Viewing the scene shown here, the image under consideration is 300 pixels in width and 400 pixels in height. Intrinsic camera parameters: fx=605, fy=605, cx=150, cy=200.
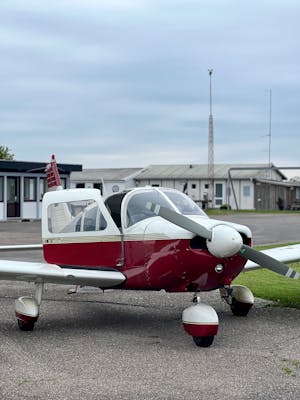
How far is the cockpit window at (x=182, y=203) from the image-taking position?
850 cm

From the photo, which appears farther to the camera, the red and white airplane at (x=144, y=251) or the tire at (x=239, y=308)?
the tire at (x=239, y=308)

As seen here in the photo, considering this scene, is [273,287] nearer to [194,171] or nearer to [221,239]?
[221,239]

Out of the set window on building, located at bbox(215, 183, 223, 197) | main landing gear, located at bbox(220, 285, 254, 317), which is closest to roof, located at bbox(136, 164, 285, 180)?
window on building, located at bbox(215, 183, 223, 197)

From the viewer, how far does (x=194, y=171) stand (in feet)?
202

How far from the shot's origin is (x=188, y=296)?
11.5 metres

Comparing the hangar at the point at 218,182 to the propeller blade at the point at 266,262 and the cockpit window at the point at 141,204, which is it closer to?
the cockpit window at the point at 141,204

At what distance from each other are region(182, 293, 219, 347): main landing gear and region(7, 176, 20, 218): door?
29.2m

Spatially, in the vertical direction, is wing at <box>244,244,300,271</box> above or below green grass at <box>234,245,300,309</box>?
above

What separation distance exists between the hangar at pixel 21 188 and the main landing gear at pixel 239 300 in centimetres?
2654

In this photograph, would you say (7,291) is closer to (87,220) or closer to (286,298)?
(87,220)

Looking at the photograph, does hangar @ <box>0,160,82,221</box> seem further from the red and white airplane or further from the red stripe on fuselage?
the red stripe on fuselage

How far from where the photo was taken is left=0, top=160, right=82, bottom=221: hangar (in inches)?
1368

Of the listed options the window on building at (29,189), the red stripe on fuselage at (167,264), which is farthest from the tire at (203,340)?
the window on building at (29,189)

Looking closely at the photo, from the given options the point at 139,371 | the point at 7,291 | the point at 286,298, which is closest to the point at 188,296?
the point at 286,298
